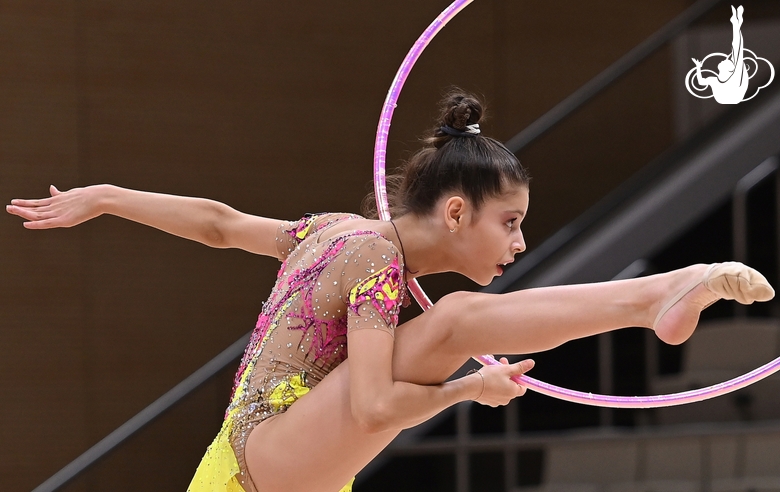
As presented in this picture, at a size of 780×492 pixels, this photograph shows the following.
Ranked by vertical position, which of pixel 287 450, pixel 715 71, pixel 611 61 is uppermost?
pixel 611 61

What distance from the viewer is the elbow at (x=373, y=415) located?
1.80 meters

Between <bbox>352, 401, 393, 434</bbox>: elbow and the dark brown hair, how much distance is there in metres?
0.40

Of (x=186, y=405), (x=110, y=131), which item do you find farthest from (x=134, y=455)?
(x=110, y=131)

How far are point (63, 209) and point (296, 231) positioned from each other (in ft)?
1.63

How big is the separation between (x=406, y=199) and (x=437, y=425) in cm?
→ 160

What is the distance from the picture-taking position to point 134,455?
346 centimetres

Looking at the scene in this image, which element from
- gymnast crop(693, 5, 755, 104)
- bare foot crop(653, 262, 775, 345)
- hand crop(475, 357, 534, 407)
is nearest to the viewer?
bare foot crop(653, 262, 775, 345)

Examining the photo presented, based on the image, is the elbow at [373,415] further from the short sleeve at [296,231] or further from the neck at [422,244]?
the short sleeve at [296,231]

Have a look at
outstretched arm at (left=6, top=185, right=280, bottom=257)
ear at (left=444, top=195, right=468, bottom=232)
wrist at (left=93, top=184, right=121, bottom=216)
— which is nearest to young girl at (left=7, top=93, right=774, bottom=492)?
ear at (left=444, top=195, right=468, bottom=232)

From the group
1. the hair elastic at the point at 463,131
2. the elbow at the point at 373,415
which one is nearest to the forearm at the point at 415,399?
the elbow at the point at 373,415

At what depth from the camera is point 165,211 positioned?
7.37 ft

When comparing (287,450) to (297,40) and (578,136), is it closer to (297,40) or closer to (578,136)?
(578,136)

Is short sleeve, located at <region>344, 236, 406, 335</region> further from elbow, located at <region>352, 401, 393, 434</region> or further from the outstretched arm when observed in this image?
the outstretched arm

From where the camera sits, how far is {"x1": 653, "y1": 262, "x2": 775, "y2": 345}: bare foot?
1.59m
